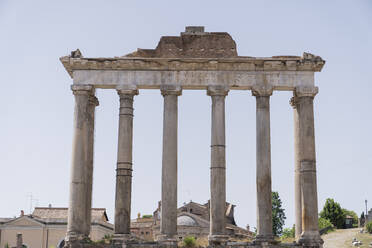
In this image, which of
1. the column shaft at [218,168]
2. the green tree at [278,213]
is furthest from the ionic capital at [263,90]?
the green tree at [278,213]

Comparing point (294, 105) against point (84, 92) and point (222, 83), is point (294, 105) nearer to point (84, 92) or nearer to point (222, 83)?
point (222, 83)

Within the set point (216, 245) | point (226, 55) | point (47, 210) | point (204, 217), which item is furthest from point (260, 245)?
point (204, 217)

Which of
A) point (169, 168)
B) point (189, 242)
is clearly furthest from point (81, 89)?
point (189, 242)

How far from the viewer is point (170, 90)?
27.4 m

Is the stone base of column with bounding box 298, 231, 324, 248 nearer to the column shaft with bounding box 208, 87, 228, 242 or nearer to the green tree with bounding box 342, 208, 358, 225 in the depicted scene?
the column shaft with bounding box 208, 87, 228, 242

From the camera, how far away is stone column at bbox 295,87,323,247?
1024 inches

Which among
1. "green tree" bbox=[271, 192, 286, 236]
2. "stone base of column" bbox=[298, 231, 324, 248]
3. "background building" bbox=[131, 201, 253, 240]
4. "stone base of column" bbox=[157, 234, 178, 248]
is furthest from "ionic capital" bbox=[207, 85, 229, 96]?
"green tree" bbox=[271, 192, 286, 236]

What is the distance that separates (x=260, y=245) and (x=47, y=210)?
42107mm

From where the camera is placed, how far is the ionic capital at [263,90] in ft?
90.0

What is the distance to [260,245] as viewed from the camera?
83.7 feet

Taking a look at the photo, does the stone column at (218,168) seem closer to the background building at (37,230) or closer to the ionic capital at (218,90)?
the ionic capital at (218,90)

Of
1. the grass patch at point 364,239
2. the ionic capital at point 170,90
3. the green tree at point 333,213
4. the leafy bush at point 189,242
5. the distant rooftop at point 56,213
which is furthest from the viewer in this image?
the green tree at point 333,213

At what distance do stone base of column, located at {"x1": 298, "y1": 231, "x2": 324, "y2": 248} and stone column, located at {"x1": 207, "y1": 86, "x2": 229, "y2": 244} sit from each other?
338cm

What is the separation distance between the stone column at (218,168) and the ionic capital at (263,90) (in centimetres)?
132
